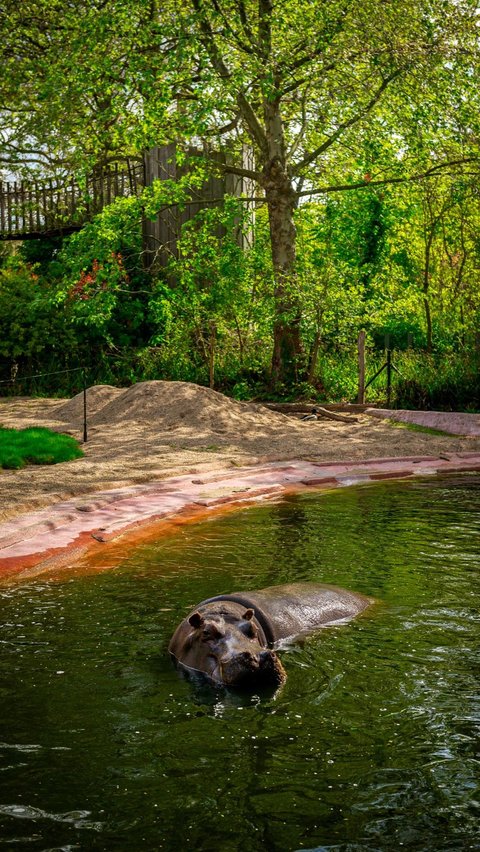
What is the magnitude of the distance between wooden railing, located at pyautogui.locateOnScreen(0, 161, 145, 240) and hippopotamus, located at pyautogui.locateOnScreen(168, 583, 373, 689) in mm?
16168

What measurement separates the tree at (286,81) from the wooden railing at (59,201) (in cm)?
292

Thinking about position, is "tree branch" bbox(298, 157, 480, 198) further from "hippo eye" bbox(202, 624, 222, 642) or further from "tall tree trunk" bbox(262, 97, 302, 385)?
"hippo eye" bbox(202, 624, 222, 642)

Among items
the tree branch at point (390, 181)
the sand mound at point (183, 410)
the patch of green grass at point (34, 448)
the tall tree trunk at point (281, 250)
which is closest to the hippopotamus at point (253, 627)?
the patch of green grass at point (34, 448)

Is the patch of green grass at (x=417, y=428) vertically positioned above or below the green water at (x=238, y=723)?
above

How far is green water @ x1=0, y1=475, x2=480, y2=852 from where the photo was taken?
151 inches

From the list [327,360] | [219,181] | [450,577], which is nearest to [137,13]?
[219,181]

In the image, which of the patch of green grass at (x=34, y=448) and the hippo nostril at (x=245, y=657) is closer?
the hippo nostril at (x=245, y=657)

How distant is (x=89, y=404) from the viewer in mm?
16438

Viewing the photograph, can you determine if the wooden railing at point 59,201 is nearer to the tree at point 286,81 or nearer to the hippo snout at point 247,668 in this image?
the tree at point 286,81

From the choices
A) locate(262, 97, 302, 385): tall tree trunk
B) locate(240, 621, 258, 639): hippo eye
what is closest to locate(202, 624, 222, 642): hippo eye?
locate(240, 621, 258, 639): hippo eye

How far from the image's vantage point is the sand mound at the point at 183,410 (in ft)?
48.9

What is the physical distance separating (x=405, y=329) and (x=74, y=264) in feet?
30.8

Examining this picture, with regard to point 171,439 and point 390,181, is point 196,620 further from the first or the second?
point 390,181

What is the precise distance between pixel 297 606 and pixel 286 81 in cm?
1283
